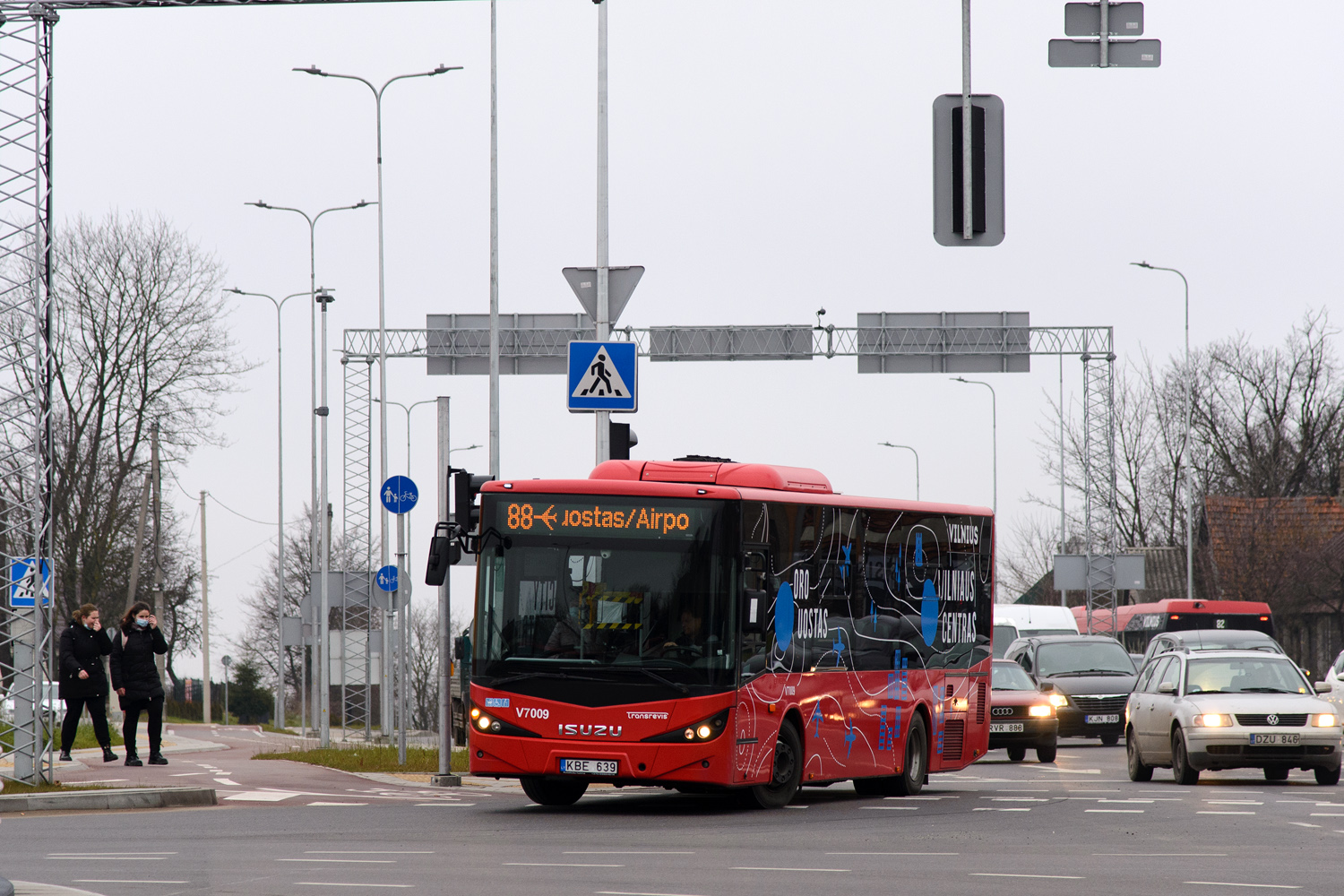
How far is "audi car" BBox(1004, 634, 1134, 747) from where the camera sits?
3328 centimetres

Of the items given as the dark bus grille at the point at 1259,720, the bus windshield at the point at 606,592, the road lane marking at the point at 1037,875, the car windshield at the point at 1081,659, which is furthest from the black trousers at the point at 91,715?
the car windshield at the point at 1081,659

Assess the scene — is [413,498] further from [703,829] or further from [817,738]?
[703,829]

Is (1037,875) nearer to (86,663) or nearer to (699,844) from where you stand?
(699,844)

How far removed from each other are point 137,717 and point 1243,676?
12.4 meters

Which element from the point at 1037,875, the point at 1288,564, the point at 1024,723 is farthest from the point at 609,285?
the point at 1288,564

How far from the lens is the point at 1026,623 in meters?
43.9

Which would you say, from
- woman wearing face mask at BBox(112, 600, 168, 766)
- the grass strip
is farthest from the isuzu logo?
woman wearing face mask at BBox(112, 600, 168, 766)

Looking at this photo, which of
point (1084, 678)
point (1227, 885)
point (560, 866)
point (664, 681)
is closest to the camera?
point (1227, 885)

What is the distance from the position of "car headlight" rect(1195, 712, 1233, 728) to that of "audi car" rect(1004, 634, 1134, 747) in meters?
11.4

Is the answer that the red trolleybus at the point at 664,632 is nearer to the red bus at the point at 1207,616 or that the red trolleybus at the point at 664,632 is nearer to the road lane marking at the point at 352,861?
the road lane marking at the point at 352,861

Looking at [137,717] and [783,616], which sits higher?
[783,616]

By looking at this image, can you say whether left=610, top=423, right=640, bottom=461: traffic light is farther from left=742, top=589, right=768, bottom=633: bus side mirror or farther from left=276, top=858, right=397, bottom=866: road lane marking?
left=276, top=858, right=397, bottom=866: road lane marking

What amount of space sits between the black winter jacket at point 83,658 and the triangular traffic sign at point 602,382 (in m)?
6.18

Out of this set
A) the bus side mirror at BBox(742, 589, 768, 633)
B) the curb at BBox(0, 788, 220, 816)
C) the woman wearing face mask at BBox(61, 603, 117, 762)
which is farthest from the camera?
the woman wearing face mask at BBox(61, 603, 117, 762)
